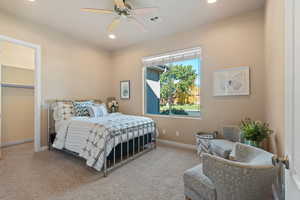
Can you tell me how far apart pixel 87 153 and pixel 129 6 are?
9.15 ft

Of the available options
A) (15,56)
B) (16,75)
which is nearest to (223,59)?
(16,75)

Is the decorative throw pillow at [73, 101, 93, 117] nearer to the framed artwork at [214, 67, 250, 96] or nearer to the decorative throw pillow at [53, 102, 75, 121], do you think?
the decorative throw pillow at [53, 102, 75, 121]

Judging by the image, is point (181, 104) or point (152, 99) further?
point (152, 99)

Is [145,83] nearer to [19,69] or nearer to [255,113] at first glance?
[255,113]

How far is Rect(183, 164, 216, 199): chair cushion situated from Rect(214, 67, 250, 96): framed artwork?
2.24 meters

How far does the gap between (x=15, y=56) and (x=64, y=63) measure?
1.39 m

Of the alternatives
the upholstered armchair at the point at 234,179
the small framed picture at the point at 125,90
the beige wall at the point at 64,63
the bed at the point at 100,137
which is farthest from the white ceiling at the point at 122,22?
the upholstered armchair at the point at 234,179

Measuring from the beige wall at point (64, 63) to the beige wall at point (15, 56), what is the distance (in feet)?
3.08

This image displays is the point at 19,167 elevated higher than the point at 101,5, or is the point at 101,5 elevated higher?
the point at 101,5

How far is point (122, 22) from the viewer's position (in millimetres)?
3521

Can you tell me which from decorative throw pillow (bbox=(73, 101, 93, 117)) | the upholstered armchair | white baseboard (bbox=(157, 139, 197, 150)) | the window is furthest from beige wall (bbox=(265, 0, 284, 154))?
decorative throw pillow (bbox=(73, 101, 93, 117))

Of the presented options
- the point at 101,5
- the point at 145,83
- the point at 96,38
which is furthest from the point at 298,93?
the point at 96,38

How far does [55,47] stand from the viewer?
3900mm

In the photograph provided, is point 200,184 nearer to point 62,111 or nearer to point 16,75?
point 62,111
